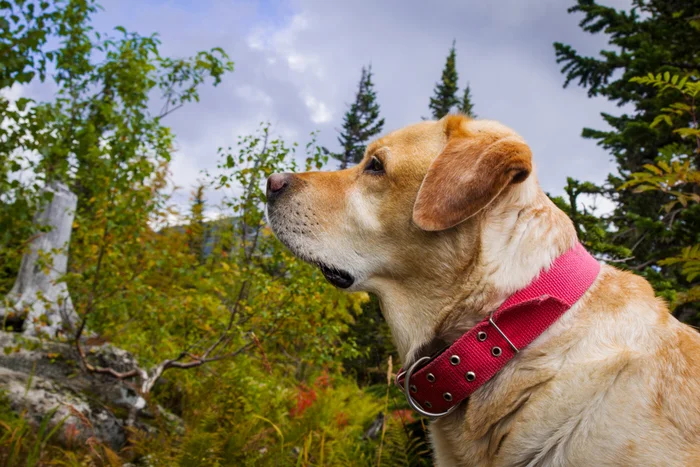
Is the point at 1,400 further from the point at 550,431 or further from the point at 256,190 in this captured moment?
the point at 550,431

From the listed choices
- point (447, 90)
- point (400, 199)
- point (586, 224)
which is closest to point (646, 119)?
point (586, 224)

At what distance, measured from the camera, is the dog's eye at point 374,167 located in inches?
95.8

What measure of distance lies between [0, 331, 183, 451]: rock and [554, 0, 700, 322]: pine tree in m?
4.59

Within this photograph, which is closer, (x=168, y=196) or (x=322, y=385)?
(x=168, y=196)

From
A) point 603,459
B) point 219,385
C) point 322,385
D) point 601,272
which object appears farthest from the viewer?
point 322,385

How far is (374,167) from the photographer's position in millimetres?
2477

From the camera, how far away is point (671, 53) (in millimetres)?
6977

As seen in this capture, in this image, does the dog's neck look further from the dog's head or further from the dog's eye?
the dog's eye

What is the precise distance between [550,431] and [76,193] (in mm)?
7293

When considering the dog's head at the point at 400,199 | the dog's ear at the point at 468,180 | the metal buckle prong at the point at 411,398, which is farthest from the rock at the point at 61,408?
the dog's ear at the point at 468,180

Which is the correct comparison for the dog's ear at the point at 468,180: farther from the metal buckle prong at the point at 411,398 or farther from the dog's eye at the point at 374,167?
the metal buckle prong at the point at 411,398

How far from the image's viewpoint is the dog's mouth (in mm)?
2408

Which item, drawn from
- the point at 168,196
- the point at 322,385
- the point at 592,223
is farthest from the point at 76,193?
the point at 592,223

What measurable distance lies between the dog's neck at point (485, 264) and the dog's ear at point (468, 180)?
0.12m
